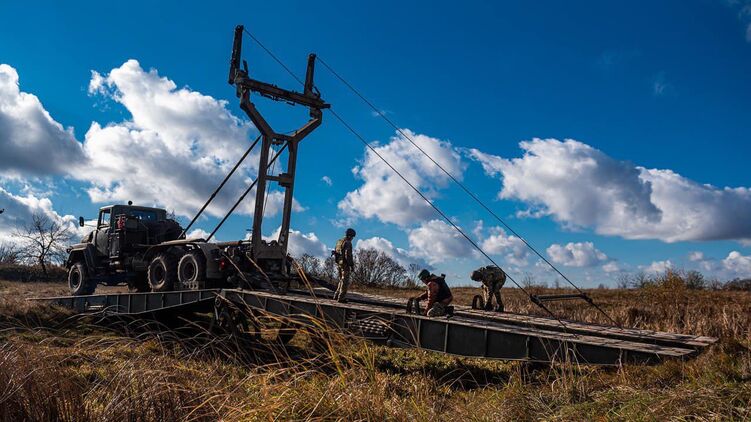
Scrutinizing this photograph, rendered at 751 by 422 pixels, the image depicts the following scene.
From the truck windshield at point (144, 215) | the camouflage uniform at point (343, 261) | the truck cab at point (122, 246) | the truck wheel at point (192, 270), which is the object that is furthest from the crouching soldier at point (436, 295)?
the truck windshield at point (144, 215)

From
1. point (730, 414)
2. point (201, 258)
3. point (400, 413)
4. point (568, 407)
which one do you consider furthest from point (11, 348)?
point (201, 258)

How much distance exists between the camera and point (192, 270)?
38.7ft

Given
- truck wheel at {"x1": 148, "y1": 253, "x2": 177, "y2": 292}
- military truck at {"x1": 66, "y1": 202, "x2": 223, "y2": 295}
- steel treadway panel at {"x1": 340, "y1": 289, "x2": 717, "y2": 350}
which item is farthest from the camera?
military truck at {"x1": 66, "y1": 202, "x2": 223, "y2": 295}

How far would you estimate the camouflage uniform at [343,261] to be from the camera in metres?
9.23

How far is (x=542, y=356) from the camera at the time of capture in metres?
6.72

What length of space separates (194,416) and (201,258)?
813 centimetres

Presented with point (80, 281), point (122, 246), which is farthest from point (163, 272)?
point (80, 281)

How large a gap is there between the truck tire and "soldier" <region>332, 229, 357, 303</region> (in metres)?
8.42

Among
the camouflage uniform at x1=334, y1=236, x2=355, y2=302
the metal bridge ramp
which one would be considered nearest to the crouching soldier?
the metal bridge ramp

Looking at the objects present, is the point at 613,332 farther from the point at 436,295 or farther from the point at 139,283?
the point at 139,283

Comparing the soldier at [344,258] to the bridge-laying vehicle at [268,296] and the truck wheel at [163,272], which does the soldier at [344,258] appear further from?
the truck wheel at [163,272]

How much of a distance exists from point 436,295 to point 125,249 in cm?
901

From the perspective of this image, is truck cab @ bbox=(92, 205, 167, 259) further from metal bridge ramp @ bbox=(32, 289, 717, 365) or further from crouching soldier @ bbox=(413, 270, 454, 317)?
crouching soldier @ bbox=(413, 270, 454, 317)

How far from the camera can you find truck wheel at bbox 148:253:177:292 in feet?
39.9
